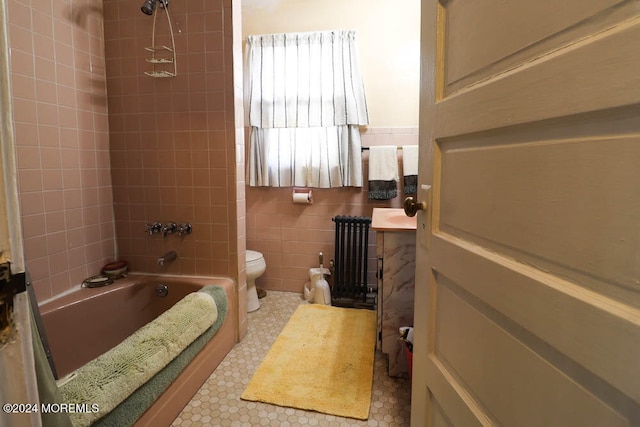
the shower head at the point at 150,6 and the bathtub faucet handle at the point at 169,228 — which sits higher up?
the shower head at the point at 150,6

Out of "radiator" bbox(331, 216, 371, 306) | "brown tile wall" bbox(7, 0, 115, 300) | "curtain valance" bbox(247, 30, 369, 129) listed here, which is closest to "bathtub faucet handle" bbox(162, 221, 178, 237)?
"brown tile wall" bbox(7, 0, 115, 300)

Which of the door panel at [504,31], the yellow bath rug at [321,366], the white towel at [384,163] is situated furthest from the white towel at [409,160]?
the door panel at [504,31]

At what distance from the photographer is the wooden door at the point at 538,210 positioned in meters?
0.38

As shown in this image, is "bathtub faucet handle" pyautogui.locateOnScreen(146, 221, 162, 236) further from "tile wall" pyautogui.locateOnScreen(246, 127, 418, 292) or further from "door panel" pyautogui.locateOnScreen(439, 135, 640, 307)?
"door panel" pyautogui.locateOnScreen(439, 135, 640, 307)

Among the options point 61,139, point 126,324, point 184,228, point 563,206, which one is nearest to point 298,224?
point 184,228

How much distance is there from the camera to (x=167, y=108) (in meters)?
1.99

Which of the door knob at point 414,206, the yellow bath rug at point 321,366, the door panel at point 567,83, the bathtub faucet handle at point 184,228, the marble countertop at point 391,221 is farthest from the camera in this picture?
the bathtub faucet handle at point 184,228

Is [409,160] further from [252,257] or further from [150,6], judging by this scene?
[150,6]

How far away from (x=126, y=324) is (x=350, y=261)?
5.47 feet

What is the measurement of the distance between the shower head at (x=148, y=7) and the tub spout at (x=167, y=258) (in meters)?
1.41

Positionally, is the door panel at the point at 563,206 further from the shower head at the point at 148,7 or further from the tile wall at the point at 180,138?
the shower head at the point at 148,7

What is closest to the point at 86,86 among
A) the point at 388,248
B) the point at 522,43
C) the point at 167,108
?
the point at 167,108

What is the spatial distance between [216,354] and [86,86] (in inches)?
69.2

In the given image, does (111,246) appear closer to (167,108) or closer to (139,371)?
A: (167,108)
